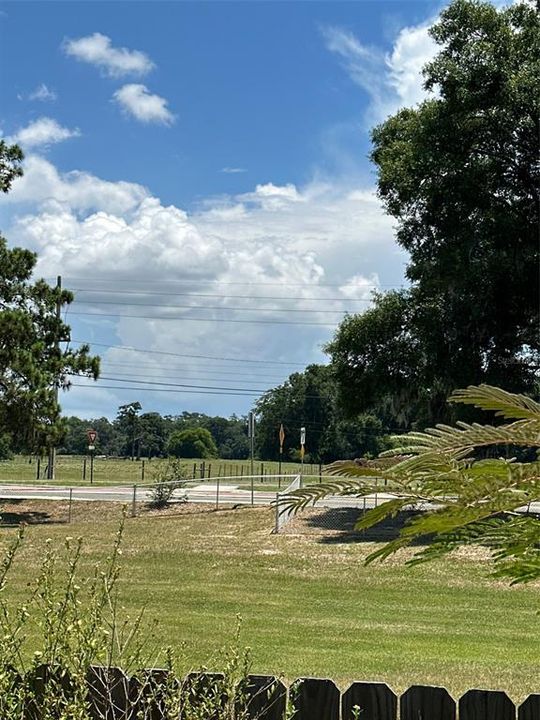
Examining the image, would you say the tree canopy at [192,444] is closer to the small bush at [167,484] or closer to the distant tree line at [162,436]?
the distant tree line at [162,436]

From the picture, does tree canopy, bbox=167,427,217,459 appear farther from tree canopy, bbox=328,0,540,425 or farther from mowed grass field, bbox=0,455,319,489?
tree canopy, bbox=328,0,540,425

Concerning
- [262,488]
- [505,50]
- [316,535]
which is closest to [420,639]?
[316,535]

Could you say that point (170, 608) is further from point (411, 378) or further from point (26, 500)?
point (26, 500)

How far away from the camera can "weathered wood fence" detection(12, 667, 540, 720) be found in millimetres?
3141

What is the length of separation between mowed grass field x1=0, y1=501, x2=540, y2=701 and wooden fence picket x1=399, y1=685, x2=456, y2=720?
5.69ft

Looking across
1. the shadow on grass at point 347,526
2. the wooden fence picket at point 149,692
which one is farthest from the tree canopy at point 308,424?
the wooden fence picket at point 149,692

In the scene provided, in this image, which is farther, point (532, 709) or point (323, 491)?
point (532, 709)

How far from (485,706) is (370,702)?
0.44 meters

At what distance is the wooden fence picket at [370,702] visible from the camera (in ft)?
10.4

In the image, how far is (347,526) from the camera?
1992 centimetres

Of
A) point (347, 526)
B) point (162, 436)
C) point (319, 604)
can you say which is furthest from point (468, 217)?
point (162, 436)

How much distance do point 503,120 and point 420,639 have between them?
13956 mm

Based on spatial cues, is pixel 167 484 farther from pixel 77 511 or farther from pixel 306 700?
pixel 306 700

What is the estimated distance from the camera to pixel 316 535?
18781 mm
